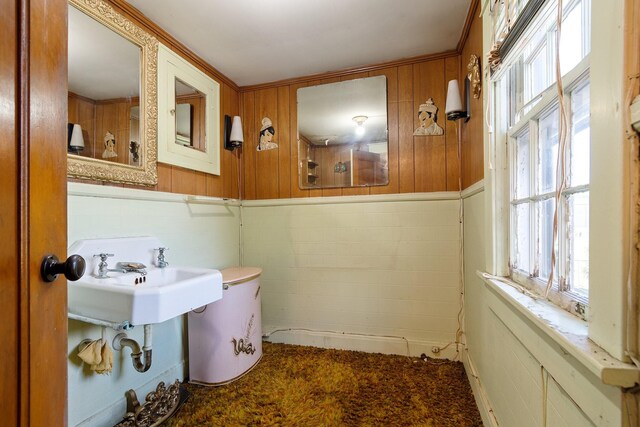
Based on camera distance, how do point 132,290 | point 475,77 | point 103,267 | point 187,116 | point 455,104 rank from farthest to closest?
point 187,116, point 455,104, point 475,77, point 103,267, point 132,290

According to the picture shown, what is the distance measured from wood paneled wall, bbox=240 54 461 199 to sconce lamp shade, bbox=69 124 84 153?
1.32 metres

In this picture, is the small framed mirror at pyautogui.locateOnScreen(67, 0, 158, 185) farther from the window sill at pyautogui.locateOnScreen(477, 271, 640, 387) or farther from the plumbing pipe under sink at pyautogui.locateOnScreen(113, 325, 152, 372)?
the window sill at pyautogui.locateOnScreen(477, 271, 640, 387)

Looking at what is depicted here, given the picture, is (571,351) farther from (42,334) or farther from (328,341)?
(328,341)

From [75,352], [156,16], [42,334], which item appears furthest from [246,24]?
[75,352]

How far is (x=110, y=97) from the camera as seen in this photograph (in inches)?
59.8

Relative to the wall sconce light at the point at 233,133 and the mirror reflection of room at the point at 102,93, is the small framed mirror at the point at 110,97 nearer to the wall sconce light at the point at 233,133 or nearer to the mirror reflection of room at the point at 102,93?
the mirror reflection of room at the point at 102,93

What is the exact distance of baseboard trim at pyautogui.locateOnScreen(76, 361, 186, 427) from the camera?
1.38 meters

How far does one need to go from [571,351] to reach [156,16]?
7.61 ft

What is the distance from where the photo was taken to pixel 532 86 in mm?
1090

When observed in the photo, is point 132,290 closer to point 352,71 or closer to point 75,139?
point 75,139

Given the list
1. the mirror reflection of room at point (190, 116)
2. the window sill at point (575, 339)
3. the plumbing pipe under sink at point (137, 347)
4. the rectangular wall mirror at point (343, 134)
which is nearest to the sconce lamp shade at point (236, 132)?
the mirror reflection of room at point (190, 116)

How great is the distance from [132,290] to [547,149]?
158 cm

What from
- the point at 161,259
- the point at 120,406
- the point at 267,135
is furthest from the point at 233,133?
the point at 120,406

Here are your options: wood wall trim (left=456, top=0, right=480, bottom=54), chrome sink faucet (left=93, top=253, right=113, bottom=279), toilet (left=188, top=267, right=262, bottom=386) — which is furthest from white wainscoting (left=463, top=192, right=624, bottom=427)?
chrome sink faucet (left=93, top=253, right=113, bottom=279)
